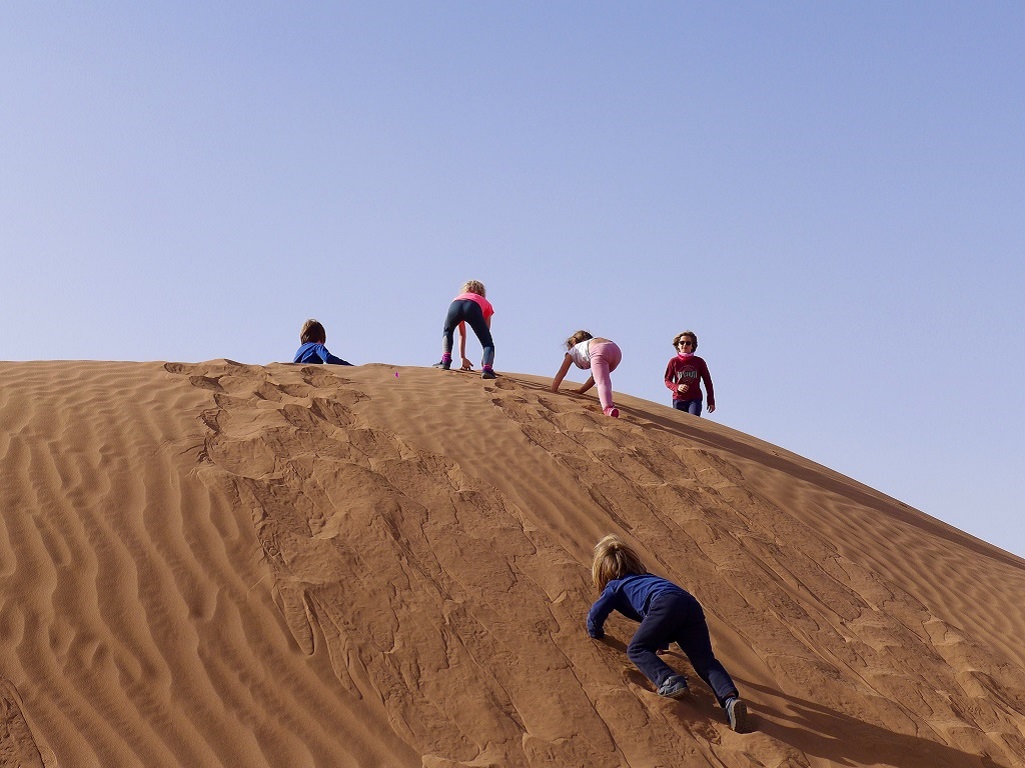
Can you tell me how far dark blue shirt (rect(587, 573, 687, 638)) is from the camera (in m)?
5.12

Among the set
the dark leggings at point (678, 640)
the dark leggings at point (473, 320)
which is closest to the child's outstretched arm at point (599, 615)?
the dark leggings at point (678, 640)

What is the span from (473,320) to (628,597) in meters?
5.02

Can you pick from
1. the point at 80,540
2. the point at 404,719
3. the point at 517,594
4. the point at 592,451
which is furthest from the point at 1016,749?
the point at 80,540

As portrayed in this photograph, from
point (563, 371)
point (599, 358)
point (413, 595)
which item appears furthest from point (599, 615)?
point (563, 371)

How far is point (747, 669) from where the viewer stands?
225 inches

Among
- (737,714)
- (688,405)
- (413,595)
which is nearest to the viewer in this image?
(737,714)

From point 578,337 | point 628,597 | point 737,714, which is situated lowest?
point 737,714

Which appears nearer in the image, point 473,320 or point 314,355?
point 473,320

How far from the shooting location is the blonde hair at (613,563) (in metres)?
5.38

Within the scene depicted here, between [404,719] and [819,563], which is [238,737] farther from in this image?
[819,563]

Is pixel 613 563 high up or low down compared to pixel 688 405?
down

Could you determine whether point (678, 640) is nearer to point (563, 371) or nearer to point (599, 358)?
point (599, 358)

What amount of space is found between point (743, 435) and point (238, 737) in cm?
839

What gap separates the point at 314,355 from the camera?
10.2 metres
